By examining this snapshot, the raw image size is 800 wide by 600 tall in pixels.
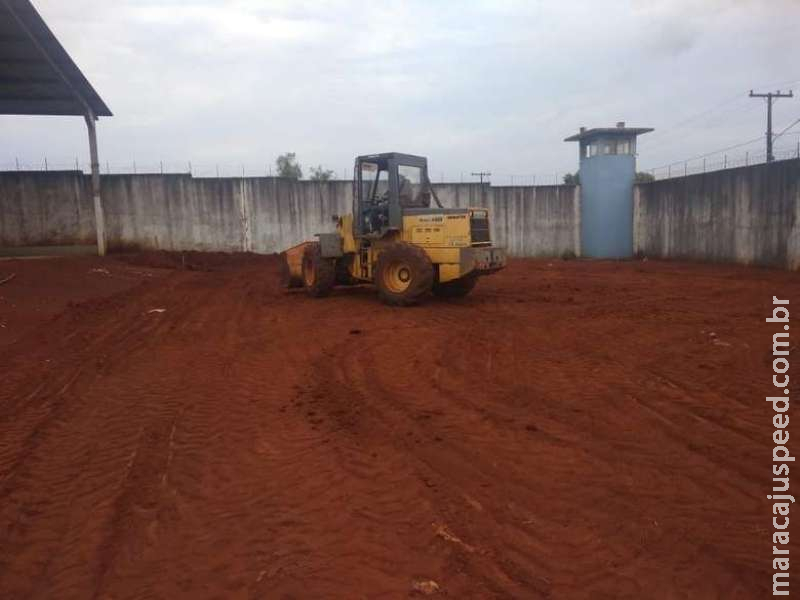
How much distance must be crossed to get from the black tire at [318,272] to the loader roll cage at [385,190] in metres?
1.00

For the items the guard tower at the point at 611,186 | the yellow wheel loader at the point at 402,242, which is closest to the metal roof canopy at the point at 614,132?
the guard tower at the point at 611,186

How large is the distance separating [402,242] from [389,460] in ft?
26.1

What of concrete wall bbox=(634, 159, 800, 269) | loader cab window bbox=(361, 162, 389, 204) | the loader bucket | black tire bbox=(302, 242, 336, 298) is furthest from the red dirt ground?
concrete wall bbox=(634, 159, 800, 269)

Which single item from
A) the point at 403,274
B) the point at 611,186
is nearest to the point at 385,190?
the point at 403,274

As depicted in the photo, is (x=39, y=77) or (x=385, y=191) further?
(x=39, y=77)

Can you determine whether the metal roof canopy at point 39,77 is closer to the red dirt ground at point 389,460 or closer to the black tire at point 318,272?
the black tire at point 318,272

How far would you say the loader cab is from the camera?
1286 centimetres

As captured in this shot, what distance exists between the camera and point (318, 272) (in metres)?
14.0

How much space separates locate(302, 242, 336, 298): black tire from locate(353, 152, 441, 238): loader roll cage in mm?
1003

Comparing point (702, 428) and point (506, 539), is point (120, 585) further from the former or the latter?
point (702, 428)

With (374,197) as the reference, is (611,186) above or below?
above

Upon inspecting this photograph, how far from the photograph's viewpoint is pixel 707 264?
24078 mm

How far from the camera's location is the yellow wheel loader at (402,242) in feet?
40.5

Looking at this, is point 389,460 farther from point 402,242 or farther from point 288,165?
point 288,165
